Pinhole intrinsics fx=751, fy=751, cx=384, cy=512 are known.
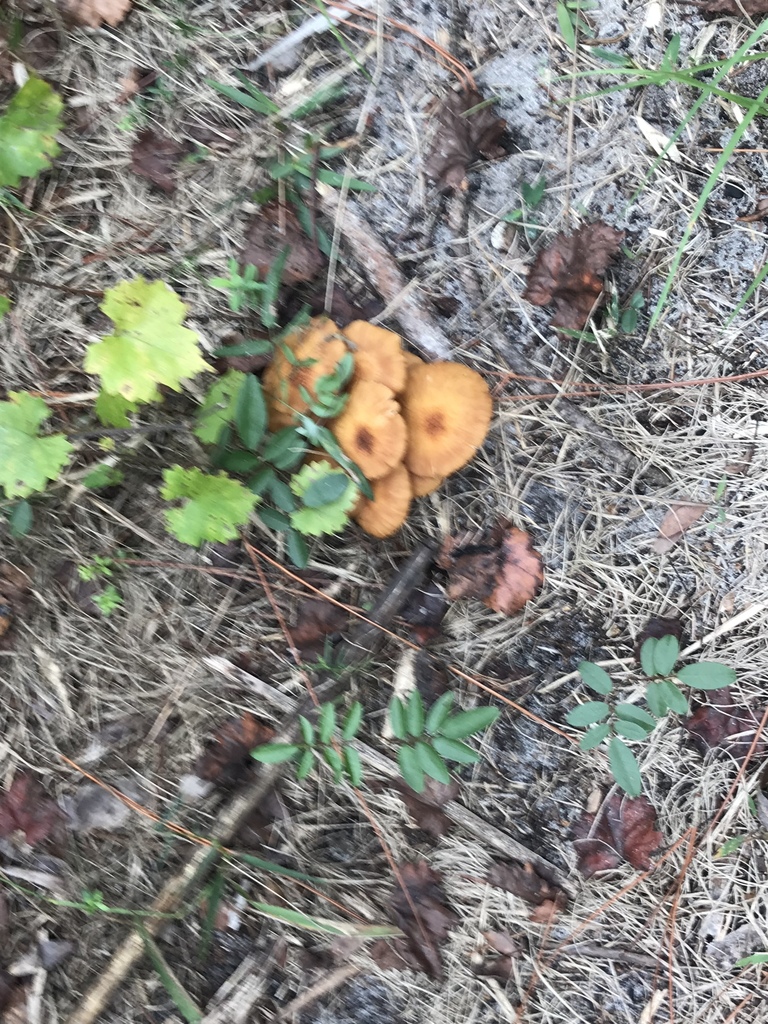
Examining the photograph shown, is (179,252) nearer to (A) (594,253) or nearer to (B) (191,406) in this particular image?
(B) (191,406)

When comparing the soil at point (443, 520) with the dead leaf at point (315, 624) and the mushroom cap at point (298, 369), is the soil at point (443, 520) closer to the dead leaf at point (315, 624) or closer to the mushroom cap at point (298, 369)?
the dead leaf at point (315, 624)

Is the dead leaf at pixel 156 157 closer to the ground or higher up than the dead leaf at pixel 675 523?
higher up

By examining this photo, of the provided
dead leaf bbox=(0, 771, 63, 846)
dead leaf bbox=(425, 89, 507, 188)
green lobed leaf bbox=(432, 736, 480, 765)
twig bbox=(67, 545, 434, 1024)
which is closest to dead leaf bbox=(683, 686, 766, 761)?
green lobed leaf bbox=(432, 736, 480, 765)

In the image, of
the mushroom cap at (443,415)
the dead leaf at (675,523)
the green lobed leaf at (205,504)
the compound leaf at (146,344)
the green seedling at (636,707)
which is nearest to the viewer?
the compound leaf at (146,344)

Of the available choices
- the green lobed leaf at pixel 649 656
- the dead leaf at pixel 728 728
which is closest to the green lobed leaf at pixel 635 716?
the green lobed leaf at pixel 649 656

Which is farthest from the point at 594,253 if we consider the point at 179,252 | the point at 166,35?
the point at 166,35

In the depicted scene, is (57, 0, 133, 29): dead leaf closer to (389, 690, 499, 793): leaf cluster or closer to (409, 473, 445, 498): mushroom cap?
(409, 473, 445, 498): mushroom cap
